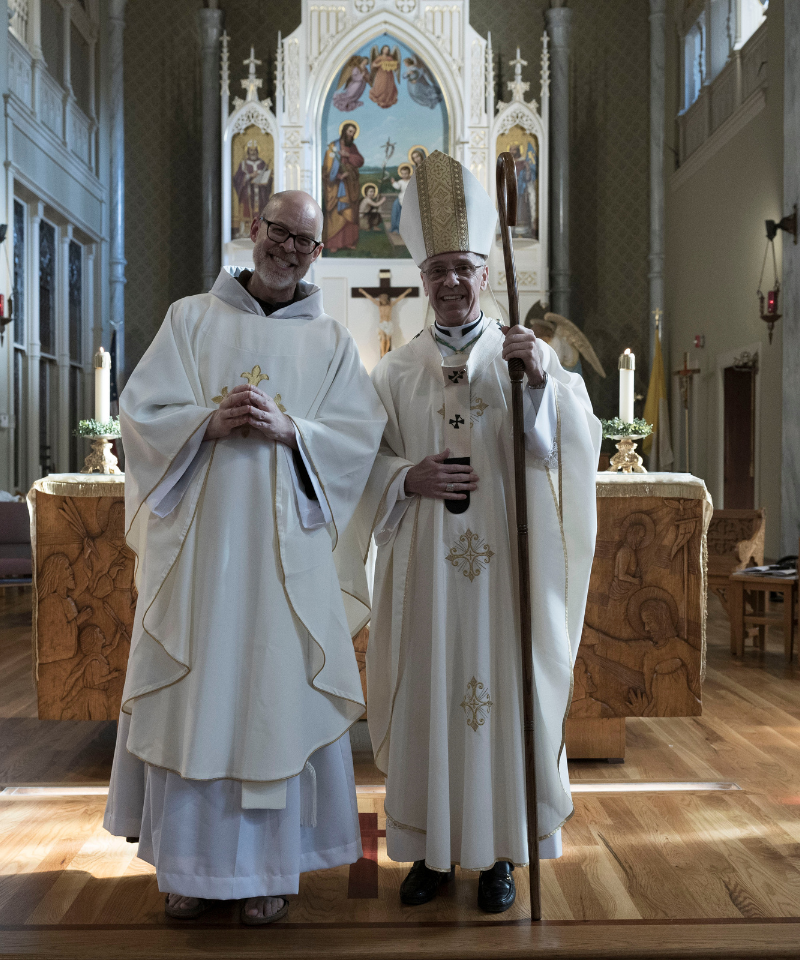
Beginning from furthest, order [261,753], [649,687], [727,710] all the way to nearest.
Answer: [727,710] → [649,687] → [261,753]

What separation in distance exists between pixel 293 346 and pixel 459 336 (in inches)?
17.7

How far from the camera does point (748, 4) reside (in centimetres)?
1073

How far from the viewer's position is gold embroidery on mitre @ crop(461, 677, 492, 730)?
2.54 metres

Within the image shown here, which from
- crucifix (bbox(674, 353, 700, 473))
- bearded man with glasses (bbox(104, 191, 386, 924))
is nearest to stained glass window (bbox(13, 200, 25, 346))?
crucifix (bbox(674, 353, 700, 473))

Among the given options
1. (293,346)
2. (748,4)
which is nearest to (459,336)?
(293,346)

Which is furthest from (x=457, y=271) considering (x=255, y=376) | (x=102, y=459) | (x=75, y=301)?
(x=75, y=301)

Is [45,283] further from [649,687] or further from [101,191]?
[649,687]

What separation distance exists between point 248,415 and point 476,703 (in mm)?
930

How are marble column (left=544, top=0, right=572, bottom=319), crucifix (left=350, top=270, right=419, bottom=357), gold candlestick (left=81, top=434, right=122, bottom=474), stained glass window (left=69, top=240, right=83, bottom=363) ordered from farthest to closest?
1. stained glass window (left=69, top=240, right=83, bottom=363)
2. marble column (left=544, top=0, right=572, bottom=319)
3. crucifix (left=350, top=270, right=419, bottom=357)
4. gold candlestick (left=81, top=434, right=122, bottom=474)

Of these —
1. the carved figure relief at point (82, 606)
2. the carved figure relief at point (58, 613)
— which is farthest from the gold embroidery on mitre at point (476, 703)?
the carved figure relief at point (58, 613)

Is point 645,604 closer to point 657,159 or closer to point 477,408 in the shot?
point 477,408

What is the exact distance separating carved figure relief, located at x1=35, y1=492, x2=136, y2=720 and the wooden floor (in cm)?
30

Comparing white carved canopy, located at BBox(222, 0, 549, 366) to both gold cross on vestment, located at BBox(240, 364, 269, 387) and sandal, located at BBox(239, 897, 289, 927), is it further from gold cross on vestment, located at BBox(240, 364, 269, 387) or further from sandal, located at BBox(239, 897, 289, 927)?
sandal, located at BBox(239, 897, 289, 927)

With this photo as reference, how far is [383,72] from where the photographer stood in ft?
39.0
